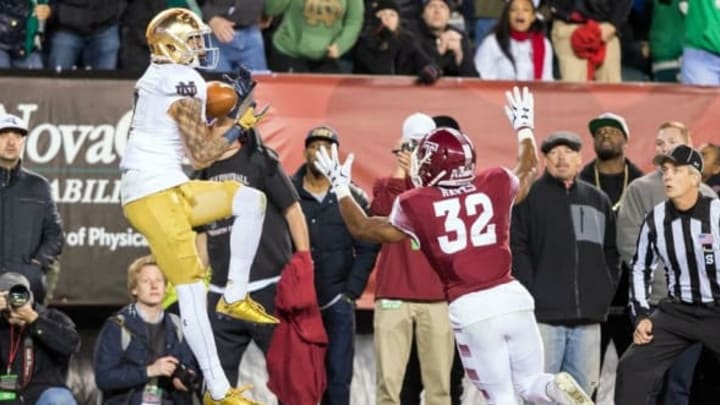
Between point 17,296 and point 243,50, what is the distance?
3514 millimetres

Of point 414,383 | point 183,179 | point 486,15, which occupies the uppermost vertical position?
point 486,15

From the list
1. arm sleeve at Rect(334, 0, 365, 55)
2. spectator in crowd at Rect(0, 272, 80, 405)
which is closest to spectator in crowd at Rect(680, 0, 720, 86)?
arm sleeve at Rect(334, 0, 365, 55)

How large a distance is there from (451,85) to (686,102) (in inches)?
72.1

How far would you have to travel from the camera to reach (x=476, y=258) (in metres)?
11.4

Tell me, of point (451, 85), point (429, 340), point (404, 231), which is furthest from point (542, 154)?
point (404, 231)

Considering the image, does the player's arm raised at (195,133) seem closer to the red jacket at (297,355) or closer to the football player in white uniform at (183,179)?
the football player in white uniform at (183,179)

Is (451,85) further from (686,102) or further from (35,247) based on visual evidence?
(35,247)

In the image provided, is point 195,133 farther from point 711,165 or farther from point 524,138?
point 711,165

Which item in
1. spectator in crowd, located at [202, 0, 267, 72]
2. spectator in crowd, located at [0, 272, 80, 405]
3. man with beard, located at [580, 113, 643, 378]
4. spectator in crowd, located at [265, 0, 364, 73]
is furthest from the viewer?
spectator in crowd, located at [265, 0, 364, 73]

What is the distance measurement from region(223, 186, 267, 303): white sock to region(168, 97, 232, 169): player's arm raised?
332 millimetres

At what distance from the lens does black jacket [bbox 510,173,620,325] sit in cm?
1379

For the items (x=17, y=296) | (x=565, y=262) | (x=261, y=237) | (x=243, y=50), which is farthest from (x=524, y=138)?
(x=243, y=50)

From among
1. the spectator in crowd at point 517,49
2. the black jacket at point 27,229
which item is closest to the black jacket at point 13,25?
the black jacket at point 27,229

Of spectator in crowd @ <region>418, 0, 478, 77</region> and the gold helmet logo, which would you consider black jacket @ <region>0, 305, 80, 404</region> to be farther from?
spectator in crowd @ <region>418, 0, 478, 77</region>
